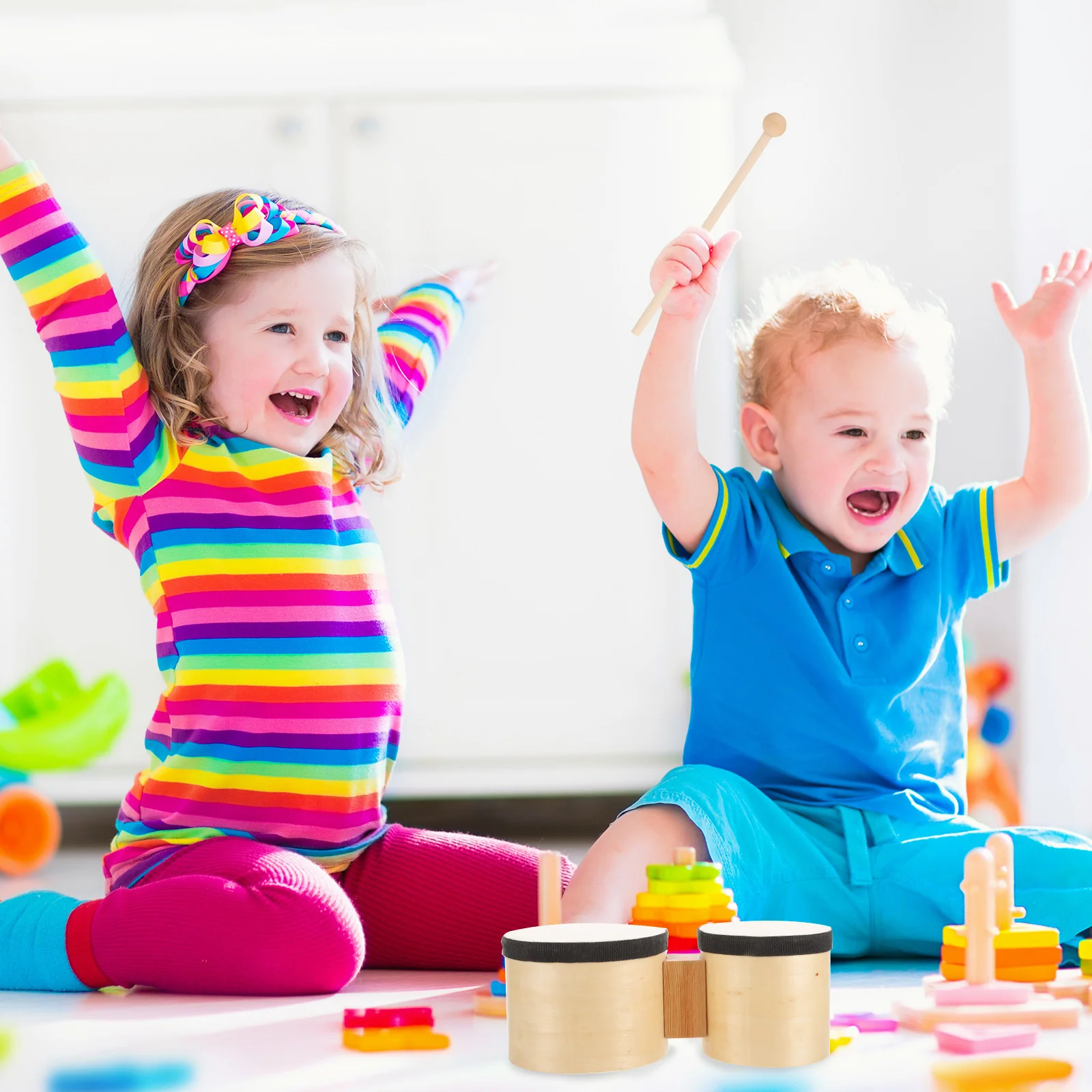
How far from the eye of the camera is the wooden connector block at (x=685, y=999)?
2.13ft

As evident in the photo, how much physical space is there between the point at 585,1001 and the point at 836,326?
666 mm

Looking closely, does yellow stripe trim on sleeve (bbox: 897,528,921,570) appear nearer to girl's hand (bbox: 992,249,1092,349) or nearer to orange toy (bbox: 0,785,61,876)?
girl's hand (bbox: 992,249,1092,349)

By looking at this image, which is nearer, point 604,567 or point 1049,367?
point 1049,367

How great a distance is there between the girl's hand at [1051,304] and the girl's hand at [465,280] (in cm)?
56

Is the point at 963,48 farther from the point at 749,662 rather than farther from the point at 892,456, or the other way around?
the point at 749,662

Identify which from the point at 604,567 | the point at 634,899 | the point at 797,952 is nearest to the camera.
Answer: the point at 797,952

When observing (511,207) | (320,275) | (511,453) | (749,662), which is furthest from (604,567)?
(320,275)

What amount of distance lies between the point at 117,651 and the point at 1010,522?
102 cm

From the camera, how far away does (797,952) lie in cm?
63

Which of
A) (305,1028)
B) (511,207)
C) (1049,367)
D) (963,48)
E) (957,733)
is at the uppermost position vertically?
(963,48)

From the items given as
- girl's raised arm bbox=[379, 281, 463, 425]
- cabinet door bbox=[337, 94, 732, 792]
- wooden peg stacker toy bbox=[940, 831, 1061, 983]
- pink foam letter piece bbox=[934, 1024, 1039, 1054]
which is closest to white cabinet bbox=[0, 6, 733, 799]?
cabinet door bbox=[337, 94, 732, 792]

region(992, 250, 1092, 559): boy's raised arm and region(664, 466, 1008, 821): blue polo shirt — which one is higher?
region(992, 250, 1092, 559): boy's raised arm

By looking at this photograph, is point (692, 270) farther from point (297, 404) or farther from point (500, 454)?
point (500, 454)

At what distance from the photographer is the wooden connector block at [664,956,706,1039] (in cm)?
65
